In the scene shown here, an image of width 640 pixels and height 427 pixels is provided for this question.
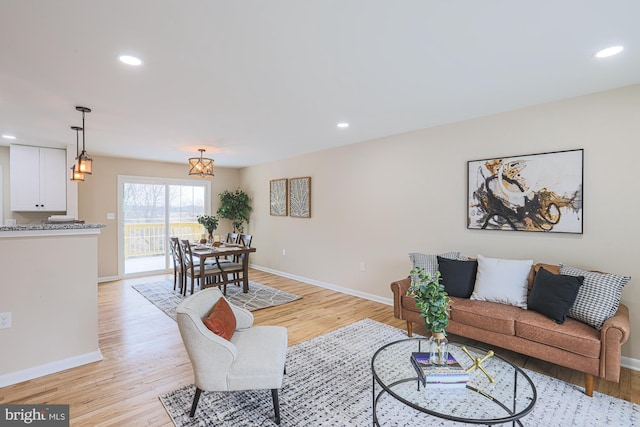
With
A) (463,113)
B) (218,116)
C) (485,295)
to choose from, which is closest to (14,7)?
(218,116)

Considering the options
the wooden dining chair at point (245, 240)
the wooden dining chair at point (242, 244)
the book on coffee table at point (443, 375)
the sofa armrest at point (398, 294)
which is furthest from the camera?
the wooden dining chair at point (245, 240)

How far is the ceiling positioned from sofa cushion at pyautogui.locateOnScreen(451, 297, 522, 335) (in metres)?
2.02

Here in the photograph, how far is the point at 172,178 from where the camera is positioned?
6879 mm

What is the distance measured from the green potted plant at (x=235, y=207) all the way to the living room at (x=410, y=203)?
241 millimetres

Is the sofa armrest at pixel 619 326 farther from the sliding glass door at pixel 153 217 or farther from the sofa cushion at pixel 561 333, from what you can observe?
the sliding glass door at pixel 153 217

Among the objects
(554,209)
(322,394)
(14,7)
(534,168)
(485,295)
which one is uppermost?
(14,7)

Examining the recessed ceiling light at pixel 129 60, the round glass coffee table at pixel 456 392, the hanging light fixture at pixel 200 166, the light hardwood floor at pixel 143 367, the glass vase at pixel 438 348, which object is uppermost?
the recessed ceiling light at pixel 129 60

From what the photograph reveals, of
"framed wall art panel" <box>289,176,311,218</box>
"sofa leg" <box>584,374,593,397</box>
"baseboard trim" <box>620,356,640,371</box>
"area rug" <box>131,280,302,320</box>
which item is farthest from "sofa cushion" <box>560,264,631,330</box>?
"framed wall art panel" <box>289,176,311,218</box>

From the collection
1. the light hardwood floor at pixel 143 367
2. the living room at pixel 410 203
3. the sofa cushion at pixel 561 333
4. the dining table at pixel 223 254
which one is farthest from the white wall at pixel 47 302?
the sofa cushion at pixel 561 333

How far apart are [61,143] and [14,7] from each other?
4220 millimetres

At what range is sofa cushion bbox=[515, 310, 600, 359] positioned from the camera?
2264mm

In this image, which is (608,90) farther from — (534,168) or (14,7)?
(14,7)

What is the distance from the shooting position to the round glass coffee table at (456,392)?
162 centimetres

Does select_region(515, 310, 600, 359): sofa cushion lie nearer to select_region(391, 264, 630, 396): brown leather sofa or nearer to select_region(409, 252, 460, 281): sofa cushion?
select_region(391, 264, 630, 396): brown leather sofa
